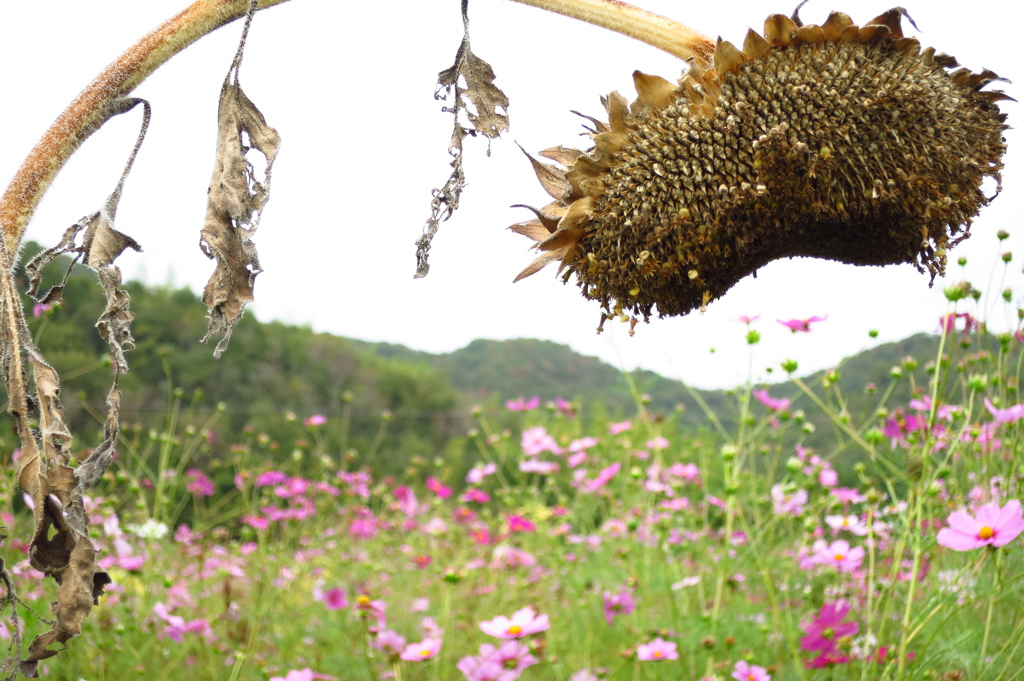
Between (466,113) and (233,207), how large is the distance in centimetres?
39

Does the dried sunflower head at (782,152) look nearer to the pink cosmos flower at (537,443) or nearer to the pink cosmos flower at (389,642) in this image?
the pink cosmos flower at (389,642)

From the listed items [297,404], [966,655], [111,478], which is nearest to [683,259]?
[966,655]

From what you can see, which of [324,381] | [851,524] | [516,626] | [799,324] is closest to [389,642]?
[516,626]

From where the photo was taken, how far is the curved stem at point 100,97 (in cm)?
98

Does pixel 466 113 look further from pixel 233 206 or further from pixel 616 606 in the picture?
pixel 616 606

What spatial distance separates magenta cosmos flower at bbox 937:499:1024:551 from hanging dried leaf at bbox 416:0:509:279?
122 centimetres

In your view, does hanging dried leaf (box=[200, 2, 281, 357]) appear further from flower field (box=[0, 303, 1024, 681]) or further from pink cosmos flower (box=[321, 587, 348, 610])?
pink cosmos flower (box=[321, 587, 348, 610])

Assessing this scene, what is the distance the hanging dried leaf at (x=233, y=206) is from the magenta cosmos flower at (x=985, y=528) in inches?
56.9

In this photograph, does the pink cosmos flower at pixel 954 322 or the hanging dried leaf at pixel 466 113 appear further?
the pink cosmos flower at pixel 954 322

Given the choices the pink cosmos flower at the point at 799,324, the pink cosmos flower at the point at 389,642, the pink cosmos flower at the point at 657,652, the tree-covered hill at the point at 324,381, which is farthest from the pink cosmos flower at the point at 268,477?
the pink cosmos flower at the point at 799,324

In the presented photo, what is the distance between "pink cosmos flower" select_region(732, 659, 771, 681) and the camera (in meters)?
2.07

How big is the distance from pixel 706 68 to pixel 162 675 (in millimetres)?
2684

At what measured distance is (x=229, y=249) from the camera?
1104 millimetres

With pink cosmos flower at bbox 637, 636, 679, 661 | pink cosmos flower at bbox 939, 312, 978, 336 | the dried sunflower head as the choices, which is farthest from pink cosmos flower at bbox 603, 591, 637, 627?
the dried sunflower head
